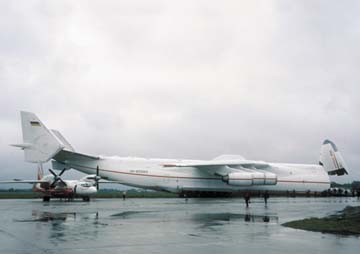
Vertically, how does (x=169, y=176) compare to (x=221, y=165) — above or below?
below

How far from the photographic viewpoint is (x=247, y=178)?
48.0 meters

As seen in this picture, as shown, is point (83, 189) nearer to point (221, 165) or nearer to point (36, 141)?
point (36, 141)

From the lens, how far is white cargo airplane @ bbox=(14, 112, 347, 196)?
45250 mm

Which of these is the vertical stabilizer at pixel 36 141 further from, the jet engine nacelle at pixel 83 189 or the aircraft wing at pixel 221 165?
the aircraft wing at pixel 221 165

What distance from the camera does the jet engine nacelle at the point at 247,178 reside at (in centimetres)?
4803

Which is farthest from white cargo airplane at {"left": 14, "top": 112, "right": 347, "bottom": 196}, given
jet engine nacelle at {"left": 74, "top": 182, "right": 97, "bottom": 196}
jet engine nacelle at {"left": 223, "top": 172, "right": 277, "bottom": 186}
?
jet engine nacelle at {"left": 74, "top": 182, "right": 97, "bottom": 196}

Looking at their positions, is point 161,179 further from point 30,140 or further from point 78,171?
point 30,140

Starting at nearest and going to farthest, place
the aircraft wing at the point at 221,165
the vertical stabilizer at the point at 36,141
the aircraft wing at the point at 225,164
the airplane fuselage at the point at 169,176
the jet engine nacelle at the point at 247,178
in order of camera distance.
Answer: the vertical stabilizer at the point at 36,141 < the jet engine nacelle at the point at 247,178 < the airplane fuselage at the point at 169,176 < the aircraft wing at the point at 225,164 < the aircraft wing at the point at 221,165

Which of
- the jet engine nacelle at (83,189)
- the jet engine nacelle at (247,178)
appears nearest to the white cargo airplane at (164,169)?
the jet engine nacelle at (247,178)

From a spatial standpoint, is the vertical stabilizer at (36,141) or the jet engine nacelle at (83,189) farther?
the vertical stabilizer at (36,141)

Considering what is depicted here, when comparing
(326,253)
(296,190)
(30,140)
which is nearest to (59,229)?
(326,253)

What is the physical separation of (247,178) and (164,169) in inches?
350

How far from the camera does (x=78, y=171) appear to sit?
4919cm

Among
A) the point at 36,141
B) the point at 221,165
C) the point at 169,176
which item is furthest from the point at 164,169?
the point at 36,141
